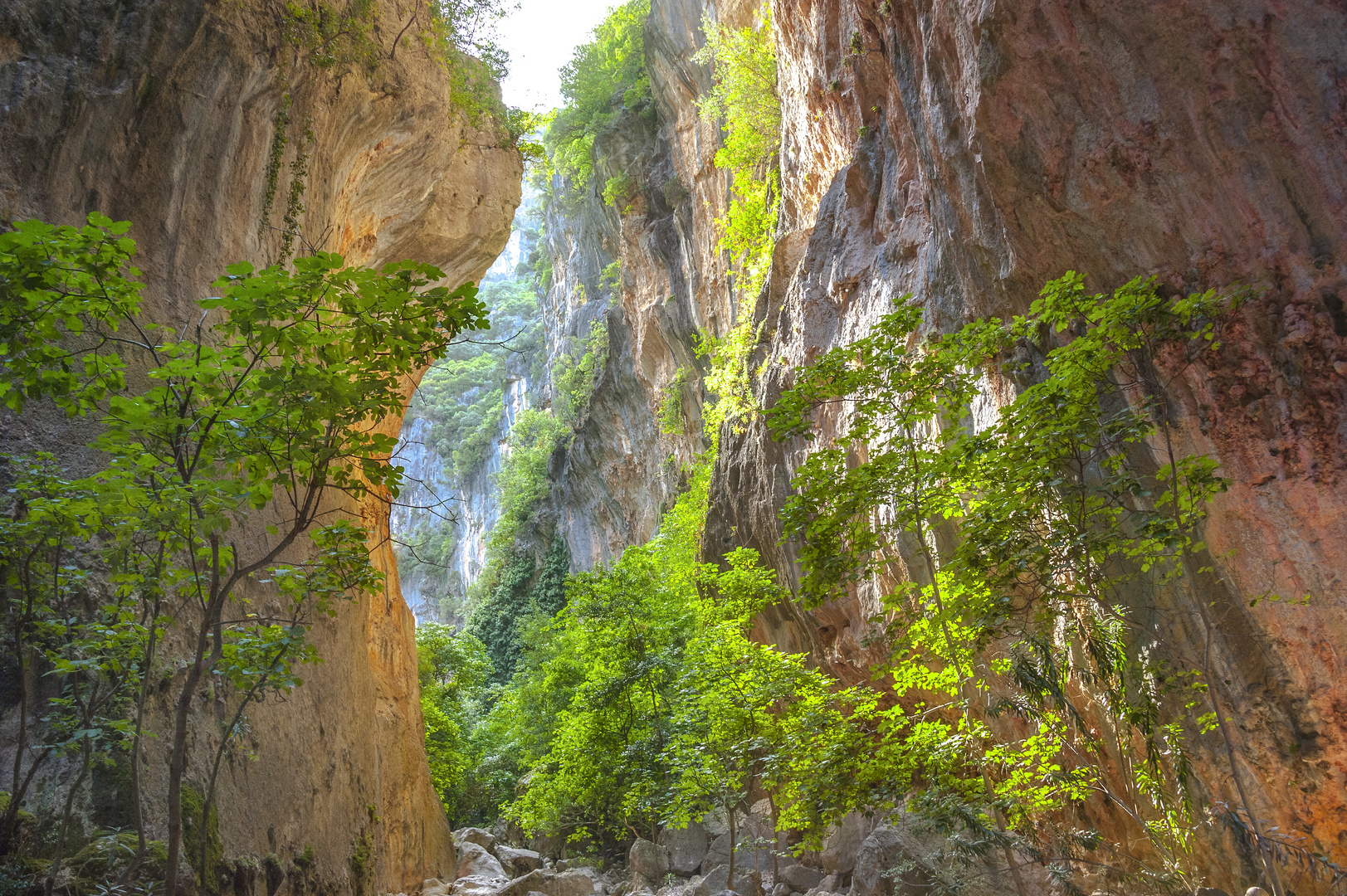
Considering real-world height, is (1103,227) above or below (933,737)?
above

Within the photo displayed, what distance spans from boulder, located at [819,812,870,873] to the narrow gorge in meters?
0.08

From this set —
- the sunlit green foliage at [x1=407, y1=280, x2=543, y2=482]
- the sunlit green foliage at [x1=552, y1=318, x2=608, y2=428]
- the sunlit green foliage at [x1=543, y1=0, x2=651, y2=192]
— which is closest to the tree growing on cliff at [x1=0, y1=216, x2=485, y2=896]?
the sunlit green foliage at [x1=543, y1=0, x2=651, y2=192]

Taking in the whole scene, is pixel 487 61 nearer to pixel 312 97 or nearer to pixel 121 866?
pixel 312 97

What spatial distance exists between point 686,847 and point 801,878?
3.54m

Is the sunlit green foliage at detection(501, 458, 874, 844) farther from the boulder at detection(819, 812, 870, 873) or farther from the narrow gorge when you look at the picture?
the boulder at detection(819, 812, 870, 873)

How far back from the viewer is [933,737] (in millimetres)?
7902

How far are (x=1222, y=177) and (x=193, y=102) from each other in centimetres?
986

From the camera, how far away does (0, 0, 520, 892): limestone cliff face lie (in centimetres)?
637

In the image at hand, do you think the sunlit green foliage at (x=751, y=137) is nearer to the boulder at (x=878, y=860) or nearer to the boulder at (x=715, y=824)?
the boulder at (x=715, y=824)

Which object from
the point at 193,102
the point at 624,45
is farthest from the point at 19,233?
the point at 624,45

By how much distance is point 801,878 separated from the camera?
1302 centimetres

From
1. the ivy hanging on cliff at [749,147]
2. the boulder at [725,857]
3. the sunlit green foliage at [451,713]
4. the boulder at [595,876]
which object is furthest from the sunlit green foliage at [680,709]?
the ivy hanging on cliff at [749,147]

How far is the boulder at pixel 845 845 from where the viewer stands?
41.8ft

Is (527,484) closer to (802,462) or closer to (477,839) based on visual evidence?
(477,839)
